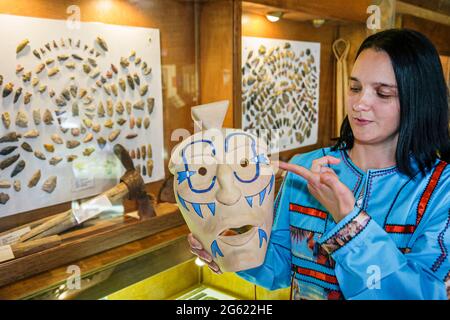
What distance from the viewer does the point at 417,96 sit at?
925 mm

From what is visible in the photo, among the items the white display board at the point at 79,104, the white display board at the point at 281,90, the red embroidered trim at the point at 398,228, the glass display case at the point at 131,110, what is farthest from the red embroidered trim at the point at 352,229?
the white display board at the point at 79,104

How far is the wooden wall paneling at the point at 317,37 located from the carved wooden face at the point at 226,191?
824mm

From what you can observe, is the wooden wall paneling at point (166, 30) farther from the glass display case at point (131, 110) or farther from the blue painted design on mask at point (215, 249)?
the blue painted design on mask at point (215, 249)

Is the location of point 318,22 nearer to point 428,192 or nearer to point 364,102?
point 364,102

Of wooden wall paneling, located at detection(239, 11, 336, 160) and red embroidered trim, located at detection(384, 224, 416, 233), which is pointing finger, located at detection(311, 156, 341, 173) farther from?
wooden wall paneling, located at detection(239, 11, 336, 160)

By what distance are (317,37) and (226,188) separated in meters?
1.05

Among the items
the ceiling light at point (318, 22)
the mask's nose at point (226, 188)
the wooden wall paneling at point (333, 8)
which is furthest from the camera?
the ceiling light at point (318, 22)

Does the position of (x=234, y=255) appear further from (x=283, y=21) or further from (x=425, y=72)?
(x=283, y=21)

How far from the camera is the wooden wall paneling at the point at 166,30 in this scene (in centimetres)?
176

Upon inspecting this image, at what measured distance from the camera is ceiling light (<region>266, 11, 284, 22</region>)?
6.20 feet

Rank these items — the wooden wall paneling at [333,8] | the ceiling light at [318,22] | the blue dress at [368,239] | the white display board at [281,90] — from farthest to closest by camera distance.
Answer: the white display board at [281,90]
the ceiling light at [318,22]
the wooden wall paneling at [333,8]
the blue dress at [368,239]

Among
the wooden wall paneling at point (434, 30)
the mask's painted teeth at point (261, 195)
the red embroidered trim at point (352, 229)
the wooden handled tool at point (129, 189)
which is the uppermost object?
the wooden wall paneling at point (434, 30)

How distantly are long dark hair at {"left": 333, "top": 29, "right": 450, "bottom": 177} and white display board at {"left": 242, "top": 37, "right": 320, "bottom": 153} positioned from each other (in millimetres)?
846

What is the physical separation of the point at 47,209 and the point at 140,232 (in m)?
0.39
